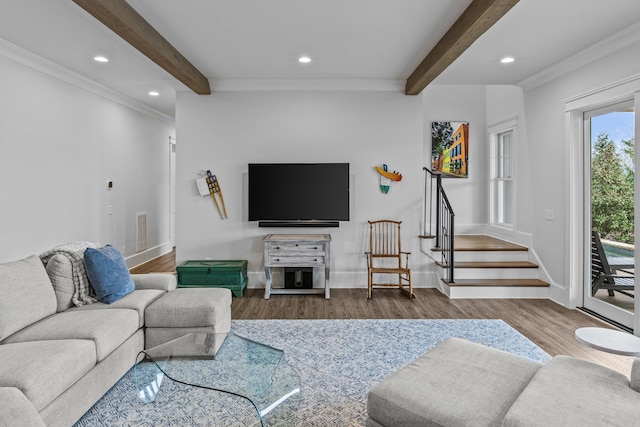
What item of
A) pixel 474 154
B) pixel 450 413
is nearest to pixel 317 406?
pixel 450 413

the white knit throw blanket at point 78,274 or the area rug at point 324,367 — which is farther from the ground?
the white knit throw blanket at point 78,274

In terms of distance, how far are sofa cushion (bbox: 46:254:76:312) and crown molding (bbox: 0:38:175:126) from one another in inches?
88.4

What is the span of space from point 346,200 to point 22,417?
4.03 m

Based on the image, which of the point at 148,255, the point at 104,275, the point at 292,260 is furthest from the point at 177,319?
the point at 148,255

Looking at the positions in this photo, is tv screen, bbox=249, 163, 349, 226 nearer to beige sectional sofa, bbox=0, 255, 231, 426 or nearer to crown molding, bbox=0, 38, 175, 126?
beige sectional sofa, bbox=0, 255, 231, 426

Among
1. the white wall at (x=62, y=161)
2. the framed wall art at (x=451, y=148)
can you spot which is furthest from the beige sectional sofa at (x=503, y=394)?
the framed wall art at (x=451, y=148)

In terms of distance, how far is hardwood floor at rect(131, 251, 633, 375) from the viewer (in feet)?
12.4

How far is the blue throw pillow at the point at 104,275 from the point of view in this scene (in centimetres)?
302

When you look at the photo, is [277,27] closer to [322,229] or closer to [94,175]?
[322,229]

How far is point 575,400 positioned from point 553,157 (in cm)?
377

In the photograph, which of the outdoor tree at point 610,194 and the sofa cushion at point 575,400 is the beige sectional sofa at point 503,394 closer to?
the sofa cushion at point 575,400

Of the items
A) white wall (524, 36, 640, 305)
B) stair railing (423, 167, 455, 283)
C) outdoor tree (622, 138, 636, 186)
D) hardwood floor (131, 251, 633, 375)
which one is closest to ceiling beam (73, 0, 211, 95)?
hardwood floor (131, 251, 633, 375)

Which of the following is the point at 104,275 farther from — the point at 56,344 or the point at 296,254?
the point at 296,254

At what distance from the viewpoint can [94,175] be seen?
5352mm
